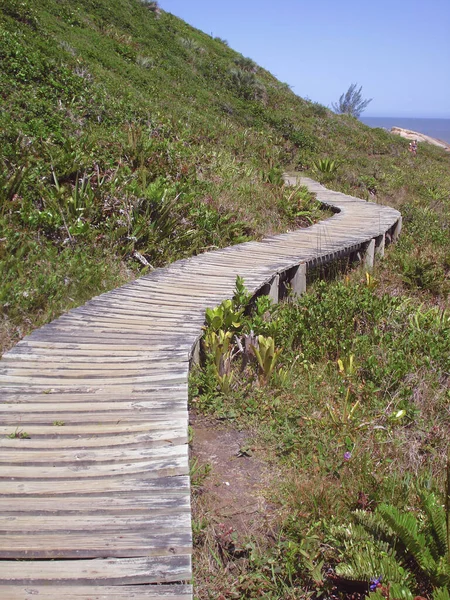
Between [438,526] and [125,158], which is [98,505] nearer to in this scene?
[438,526]

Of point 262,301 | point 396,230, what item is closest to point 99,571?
point 262,301

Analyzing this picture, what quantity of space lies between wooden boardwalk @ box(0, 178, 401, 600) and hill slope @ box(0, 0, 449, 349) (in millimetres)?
924

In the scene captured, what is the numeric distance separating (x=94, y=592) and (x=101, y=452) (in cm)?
98

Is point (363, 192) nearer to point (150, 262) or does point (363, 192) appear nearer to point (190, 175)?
point (190, 175)

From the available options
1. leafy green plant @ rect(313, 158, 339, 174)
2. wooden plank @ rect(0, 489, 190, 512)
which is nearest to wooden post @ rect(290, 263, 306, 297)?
wooden plank @ rect(0, 489, 190, 512)

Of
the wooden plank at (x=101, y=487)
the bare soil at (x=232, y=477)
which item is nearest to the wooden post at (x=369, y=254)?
the bare soil at (x=232, y=477)

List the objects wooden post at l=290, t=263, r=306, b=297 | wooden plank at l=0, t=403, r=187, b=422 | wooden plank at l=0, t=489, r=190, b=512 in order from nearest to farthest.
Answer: wooden plank at l=0, t=489, r=190, b=512 < wooden plank at l=0, t=403, r=187, b=422 < wooden post at l=290, t=263, r=306, b=297

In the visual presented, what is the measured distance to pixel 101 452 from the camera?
3.19 m

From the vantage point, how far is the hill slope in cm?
697

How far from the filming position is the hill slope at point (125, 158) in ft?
22.9

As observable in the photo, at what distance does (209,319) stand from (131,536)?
2.87 metres

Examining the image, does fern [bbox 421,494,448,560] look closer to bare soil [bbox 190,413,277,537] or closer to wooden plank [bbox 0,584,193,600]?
bare soil [bbox 190,413,277,537]

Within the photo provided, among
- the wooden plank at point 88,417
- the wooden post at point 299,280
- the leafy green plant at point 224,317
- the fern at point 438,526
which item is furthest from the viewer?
the wooden post at point 299,280

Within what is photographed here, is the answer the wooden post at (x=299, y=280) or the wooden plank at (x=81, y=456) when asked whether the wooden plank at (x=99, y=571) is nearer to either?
the wooden plank at (x=81, y=456)
